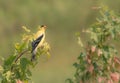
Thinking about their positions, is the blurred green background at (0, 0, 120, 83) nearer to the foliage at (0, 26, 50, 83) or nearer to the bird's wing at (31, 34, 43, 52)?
the bird's wing at (31, 34, 43, 52)

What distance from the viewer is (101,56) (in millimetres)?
5727

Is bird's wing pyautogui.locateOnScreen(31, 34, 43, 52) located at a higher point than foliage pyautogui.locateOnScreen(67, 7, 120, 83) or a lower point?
higher

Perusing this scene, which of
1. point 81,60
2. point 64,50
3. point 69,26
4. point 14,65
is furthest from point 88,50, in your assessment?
point 69,26

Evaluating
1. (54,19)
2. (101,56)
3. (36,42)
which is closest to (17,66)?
(101,56)

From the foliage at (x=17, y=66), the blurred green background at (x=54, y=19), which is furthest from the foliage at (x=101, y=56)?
the blurred green background at (x=54, y=19)

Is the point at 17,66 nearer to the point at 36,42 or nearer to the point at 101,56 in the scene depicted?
the point at 101,56

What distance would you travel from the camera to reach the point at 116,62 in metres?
5.78

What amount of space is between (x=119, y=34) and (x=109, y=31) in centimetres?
11

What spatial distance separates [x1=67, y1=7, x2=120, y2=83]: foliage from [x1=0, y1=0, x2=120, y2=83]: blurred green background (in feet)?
36.6

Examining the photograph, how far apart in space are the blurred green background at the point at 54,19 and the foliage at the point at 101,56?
11.2 metres

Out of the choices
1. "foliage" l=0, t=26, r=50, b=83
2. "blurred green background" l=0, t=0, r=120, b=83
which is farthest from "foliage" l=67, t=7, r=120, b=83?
"blurred green background" l=0, t=0, r=120, b=83

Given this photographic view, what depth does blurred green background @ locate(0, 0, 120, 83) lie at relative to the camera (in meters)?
17.7

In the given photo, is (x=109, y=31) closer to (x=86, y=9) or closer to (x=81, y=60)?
(x=81, y=60)

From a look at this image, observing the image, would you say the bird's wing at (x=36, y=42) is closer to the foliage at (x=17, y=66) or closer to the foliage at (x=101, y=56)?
the foliage at (x=17, y=66)
